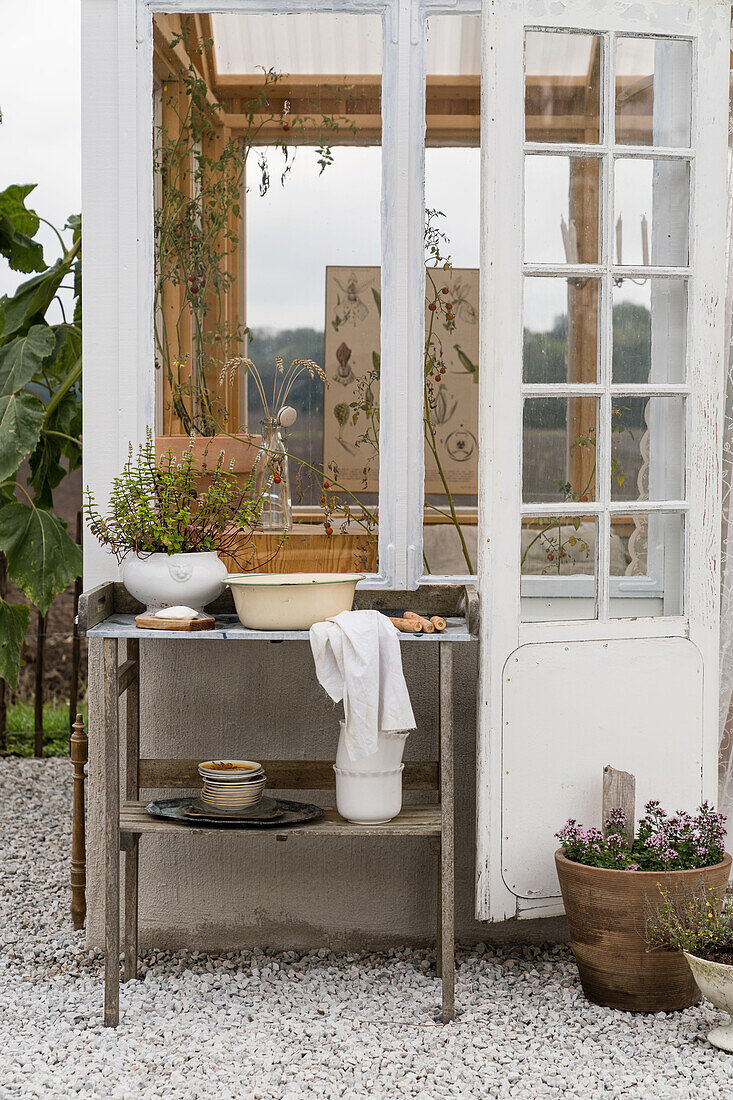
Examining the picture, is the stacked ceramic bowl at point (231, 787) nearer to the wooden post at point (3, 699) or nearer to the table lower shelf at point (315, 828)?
the table lower shelf at point (315, 828)

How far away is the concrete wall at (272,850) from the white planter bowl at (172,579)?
1.17 ft

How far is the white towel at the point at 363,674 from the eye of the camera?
2.52 meters

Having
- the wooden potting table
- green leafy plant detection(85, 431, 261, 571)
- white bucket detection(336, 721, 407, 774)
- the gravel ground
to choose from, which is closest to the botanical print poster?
green leafy plant detection(85, 431, 261, 571)

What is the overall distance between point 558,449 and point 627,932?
1150mm

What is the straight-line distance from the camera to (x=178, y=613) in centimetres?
261

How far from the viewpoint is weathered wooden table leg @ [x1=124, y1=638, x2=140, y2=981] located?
2.89 m

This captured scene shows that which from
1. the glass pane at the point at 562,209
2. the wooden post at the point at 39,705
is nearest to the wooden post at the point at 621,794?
the glass pane at the point at 562,209

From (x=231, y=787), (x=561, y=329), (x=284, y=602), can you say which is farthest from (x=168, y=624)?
(x=561, y=329)

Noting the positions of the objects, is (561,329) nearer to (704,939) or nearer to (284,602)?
(284,602)

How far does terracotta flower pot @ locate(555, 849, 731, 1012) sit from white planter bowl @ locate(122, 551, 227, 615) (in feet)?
3.48

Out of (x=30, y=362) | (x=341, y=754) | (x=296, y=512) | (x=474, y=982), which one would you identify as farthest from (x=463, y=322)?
(x=474, y=982)

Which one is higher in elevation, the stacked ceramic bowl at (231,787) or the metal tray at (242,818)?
the stacked ceramic bowl at (231,787)

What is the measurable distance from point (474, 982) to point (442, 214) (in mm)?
2287

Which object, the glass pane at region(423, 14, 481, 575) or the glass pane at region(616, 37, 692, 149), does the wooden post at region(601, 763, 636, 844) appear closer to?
the glass pane at region(423, 14, 481, 575)
